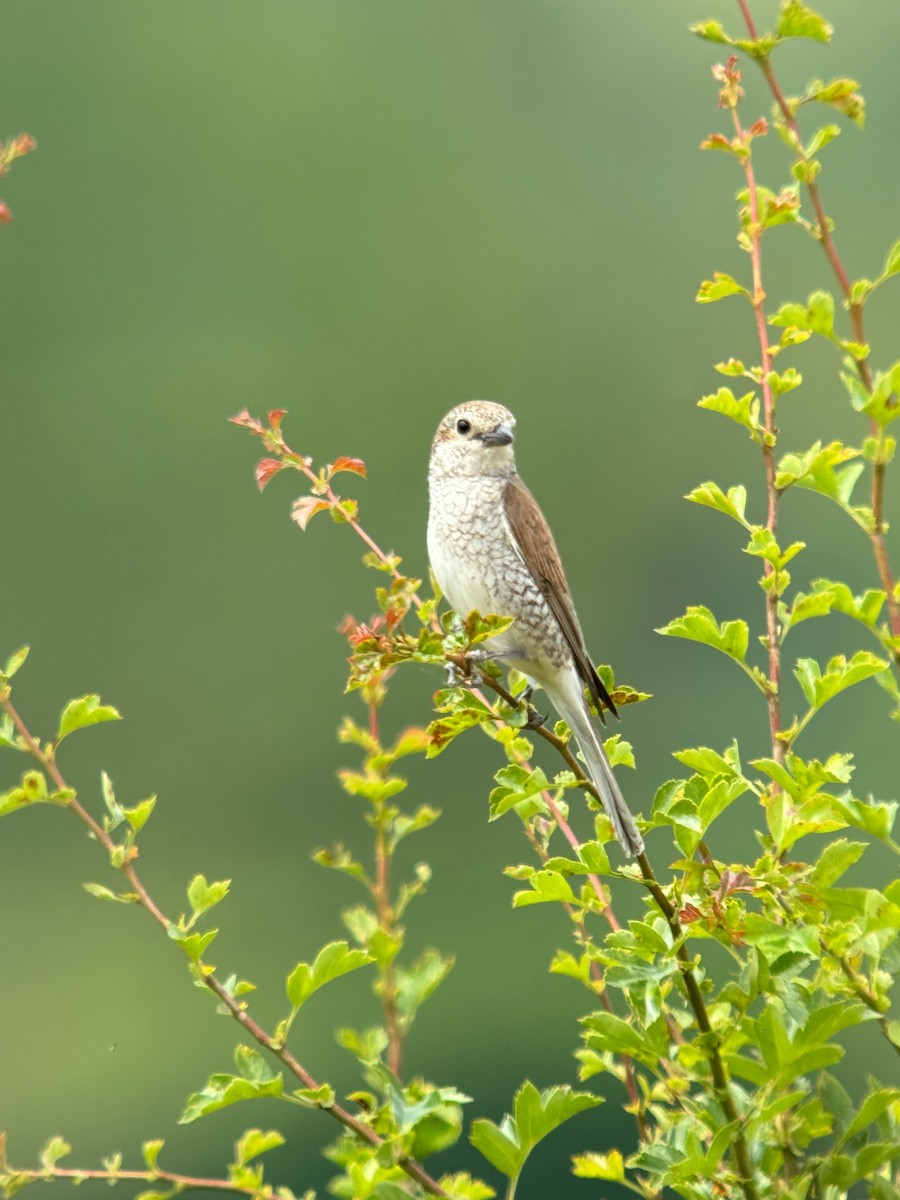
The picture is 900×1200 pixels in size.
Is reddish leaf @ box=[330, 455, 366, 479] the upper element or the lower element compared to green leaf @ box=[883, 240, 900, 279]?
lower

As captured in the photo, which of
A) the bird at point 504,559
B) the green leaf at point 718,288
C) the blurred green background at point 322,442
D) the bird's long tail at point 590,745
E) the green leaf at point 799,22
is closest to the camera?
the green leaf at point 799,22

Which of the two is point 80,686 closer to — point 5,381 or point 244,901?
point 244,901

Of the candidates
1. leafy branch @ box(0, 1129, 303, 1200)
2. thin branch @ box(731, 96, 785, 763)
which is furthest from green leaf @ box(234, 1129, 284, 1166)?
thin branch @ box(731, 96, 785, 763)

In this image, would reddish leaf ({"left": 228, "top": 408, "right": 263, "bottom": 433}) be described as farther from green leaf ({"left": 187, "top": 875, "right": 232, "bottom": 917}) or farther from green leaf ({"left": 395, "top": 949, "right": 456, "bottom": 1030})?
green leaf ({"left": 395, "top": 949, "right": 456, "bottom": 1030})

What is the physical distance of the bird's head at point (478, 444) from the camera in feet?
9.75

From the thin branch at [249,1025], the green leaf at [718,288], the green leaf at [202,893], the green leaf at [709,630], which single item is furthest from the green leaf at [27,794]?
the green leaf at [718,288]

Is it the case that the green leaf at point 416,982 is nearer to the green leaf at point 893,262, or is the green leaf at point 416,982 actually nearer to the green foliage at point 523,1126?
the green foliage at point 523,1126

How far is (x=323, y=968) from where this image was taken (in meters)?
1.58

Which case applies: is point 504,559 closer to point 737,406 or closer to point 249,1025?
point 737,406

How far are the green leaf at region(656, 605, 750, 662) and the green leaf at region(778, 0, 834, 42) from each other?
21.4 inches

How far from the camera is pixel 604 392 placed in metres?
18.9

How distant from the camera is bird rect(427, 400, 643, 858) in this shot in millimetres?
2760

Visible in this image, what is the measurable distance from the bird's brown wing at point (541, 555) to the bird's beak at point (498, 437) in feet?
0.28

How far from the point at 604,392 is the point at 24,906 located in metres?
9.27
